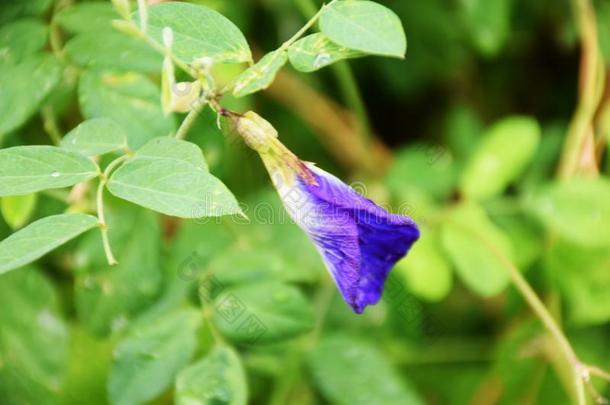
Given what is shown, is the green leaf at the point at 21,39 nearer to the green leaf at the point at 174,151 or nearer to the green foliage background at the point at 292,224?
the green foliage background at the point at 292,224

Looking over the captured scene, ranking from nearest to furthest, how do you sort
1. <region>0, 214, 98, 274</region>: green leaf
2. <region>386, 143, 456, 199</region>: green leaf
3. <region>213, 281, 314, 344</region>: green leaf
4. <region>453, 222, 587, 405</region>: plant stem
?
<region>0, 214, 98, 274</region>: green leaf
<region>453, 222, 587, 405</region>: plant stem
<region>213, 281, 314, 344</region>: green leaf
<region>386, 143, 456, 199</region>: green leaf

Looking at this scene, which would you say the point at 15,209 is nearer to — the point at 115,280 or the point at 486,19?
the point at 115,280

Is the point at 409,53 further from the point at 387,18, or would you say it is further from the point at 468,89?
the point at 387,18

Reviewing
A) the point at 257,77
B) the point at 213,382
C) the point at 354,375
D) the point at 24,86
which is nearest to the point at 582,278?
the point at 354,375

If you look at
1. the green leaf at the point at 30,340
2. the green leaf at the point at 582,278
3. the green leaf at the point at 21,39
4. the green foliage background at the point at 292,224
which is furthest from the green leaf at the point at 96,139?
the green leaf at the point at 582,278

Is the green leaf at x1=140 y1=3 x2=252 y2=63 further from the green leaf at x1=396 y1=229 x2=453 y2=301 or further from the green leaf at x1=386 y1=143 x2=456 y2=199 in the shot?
the green leaf at x1=386 y1=143 x2=456 y2=199

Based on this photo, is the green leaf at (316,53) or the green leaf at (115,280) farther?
the green leaf at (115,280)

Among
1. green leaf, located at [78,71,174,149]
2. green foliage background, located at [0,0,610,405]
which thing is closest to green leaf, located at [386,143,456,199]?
green foliage background, located at [0,0,610,405]

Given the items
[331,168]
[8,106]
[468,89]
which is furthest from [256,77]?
[468,89]
